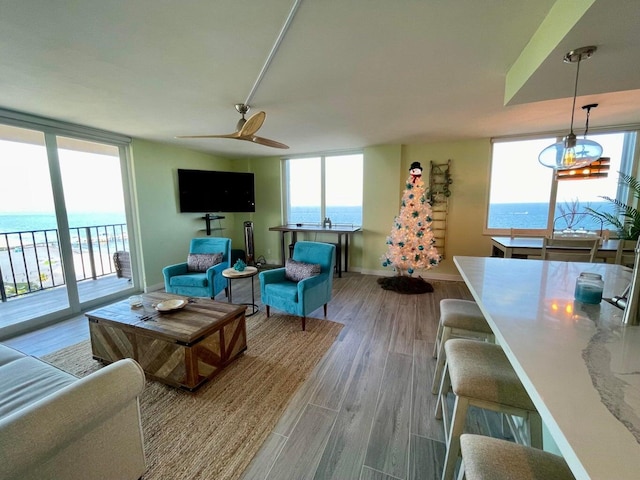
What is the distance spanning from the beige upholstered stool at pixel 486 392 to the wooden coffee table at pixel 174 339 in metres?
1.70

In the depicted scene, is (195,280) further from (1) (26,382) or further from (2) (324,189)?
(2) (324,189)

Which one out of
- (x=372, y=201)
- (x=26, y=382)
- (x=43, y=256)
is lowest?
(x=26, y=382)

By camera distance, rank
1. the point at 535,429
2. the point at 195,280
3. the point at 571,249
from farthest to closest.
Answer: the point at 195,280 < the point at 571,249 < the point at 535,429

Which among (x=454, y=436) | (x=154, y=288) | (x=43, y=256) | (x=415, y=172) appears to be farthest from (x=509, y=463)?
(x=43, y=256)

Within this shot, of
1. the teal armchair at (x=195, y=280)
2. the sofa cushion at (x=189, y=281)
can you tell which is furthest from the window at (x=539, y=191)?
the sofa cushion at (x=189, y=281)

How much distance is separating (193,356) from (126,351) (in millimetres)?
708

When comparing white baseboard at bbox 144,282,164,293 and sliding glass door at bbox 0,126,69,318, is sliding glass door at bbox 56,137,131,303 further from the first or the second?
white baseboard at bbox 144,282,164,293

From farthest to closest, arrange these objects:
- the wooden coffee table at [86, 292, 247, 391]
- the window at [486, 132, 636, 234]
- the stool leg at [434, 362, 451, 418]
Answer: the window at [486, 132, 636, 234] → the wooden coffee table at [86, 292, 247, 391] → the stool leg at [434, 362, 451, 418]

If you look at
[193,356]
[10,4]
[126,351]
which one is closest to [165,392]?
[193,356]

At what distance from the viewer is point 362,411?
1.76 meters

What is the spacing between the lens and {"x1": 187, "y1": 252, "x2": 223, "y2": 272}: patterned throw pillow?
3.66 metres

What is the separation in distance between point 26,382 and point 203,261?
2.35 metres

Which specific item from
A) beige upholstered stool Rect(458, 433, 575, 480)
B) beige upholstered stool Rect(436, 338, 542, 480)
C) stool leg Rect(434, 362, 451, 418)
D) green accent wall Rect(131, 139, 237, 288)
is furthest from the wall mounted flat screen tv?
beige upholstered stool Rect(458, 433, 575, 480)

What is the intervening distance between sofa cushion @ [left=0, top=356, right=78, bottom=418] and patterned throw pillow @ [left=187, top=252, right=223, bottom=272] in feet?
6.95
